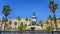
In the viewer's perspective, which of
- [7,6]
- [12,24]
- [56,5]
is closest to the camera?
[56,5]

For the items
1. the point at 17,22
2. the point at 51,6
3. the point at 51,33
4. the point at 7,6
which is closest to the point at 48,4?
the point at 51,6

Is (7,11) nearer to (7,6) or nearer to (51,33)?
(7,6)

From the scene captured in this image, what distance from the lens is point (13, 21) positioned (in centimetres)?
9575

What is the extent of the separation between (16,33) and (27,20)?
68103 millimetres

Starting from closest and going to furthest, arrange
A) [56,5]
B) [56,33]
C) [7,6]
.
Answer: [56,33], [56,5], [7,6]

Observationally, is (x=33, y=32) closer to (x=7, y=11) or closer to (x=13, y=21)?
(x=7, y=11)

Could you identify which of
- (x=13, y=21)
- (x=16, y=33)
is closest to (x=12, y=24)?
(x=13, y=21)

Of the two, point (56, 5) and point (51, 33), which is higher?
point (56, 5)

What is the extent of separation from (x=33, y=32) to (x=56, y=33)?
11.6 ft

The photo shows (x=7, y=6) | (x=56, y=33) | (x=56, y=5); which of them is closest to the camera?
(x=56, y=33)

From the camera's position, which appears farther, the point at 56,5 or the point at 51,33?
the point at 56,5

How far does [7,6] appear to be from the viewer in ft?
206

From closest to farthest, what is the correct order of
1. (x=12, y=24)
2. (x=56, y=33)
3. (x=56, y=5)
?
(x=56, y=33), (x=56, y=5), (x=12, y=24)

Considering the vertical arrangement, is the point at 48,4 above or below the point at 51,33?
above
